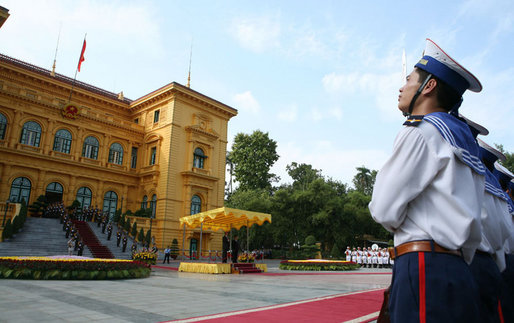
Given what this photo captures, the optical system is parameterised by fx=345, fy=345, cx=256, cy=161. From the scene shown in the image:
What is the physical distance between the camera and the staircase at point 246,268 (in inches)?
698

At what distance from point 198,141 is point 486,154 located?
30.0m

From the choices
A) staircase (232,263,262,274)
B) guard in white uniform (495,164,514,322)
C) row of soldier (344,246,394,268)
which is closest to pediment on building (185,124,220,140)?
row of soldier (344,246,394,268)

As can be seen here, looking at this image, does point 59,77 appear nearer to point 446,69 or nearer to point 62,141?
point 62,141

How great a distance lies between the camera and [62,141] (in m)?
28.7

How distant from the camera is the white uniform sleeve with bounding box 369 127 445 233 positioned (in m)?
1.88

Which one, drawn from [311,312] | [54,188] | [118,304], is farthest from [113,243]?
[311,312]

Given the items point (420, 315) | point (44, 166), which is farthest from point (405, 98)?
point (44, 166)

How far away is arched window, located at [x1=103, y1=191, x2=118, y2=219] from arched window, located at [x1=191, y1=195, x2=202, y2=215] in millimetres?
6959

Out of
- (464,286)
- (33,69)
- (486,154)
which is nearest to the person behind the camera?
(464,286)

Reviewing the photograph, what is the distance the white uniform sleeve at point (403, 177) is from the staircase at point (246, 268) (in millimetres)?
16634

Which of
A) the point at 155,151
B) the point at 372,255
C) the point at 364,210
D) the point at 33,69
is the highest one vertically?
the point at 33,69

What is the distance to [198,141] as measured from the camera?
3269cm

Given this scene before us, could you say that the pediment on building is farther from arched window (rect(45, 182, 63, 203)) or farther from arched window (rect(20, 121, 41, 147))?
arched window (rect(20, 121, 41, 147))

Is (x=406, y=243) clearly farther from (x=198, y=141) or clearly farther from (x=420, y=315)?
(x=198, y=141)
